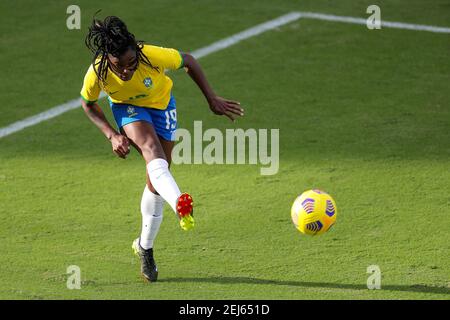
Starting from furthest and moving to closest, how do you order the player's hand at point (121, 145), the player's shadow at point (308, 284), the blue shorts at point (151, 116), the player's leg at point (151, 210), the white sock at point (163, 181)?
the player's leg at point (151, 210), the blue shorts at point (151, 116), the player's shadow at point (308, 284), the player's hand at point (121, 145), the white sock at point (163, 181)

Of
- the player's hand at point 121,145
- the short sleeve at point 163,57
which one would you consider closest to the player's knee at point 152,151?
the player's hand at point 121,145

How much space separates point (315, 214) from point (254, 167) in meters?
2.76

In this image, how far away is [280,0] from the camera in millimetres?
15922

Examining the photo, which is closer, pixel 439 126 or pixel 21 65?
pixel 439 126

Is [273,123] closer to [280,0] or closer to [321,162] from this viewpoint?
[321,162]

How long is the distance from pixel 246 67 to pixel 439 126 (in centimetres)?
309

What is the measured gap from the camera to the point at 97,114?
8188mm

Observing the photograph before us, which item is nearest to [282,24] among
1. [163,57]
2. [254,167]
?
[254,167]

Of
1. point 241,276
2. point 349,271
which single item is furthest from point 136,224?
point 349,271

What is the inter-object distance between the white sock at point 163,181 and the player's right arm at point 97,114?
0.26m

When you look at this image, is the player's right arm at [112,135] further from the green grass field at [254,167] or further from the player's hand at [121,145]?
the green grass field at [254,167]

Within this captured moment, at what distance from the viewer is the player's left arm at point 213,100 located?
814 centimetres

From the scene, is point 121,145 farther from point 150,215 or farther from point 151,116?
point 150,215

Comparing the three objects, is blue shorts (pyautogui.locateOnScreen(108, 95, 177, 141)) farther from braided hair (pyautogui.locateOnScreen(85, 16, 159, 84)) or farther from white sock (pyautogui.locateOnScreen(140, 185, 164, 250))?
white sock (pyautogui.locateOnScreen(140, 185, 164, 250))
